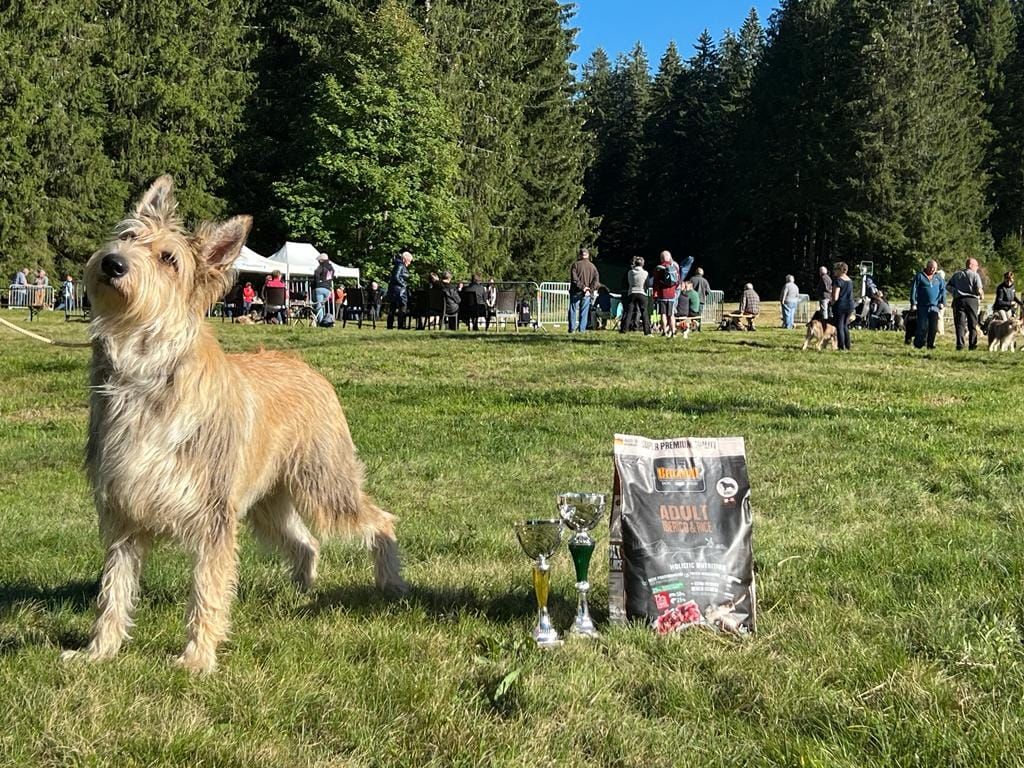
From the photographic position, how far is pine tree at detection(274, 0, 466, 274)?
41.9 metres

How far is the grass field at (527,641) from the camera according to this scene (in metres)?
2.98

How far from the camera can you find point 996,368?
1697cm

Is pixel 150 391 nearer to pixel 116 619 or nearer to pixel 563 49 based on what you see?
pixel 116 619

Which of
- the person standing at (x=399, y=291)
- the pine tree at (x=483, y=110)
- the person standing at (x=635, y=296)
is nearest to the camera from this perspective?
the person standing at (x=635, y=296)

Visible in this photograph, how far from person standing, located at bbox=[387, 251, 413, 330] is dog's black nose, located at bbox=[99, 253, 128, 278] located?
22.3m

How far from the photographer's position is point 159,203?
3.74m

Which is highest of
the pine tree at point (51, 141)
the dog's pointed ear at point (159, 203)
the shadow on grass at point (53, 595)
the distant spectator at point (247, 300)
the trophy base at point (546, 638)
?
the pine tree at point (51, 141)

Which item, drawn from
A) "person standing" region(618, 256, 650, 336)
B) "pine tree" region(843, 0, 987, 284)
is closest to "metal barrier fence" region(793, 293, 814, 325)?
"pine tree" region(843, 0, 987, 284)

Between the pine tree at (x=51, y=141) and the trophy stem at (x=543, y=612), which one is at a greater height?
the pine tree at (x=51, y=141)

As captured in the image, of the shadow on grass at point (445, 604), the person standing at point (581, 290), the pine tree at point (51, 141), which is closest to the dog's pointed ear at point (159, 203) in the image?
the shadow on grass at point (445, 604)

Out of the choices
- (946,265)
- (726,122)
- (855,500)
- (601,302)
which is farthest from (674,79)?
(855,500)

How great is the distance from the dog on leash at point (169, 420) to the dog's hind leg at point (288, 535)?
0.48 metres

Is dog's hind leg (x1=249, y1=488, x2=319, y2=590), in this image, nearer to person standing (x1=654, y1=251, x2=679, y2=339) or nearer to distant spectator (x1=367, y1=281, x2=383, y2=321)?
person standing (x1=654, y1=251, x2=679, y2=339)

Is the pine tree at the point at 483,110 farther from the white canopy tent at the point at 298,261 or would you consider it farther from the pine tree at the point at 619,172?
the pine tree at the point at 619,172
